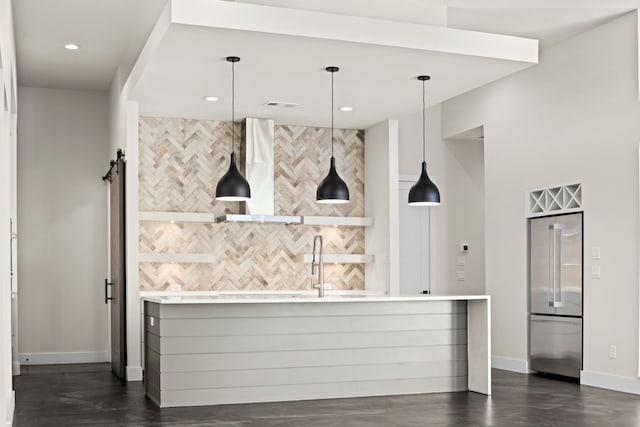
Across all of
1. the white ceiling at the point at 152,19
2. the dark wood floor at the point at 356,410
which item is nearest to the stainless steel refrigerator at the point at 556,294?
the dark wood floor at the point at 356,410

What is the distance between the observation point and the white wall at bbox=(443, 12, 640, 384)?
24.7ft

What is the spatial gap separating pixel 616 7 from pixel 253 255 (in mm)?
4804

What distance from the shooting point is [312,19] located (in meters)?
6.04

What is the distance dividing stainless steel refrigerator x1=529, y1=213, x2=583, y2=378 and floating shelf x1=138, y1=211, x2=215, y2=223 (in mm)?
3733

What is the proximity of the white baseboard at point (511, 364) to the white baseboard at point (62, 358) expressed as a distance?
4.94 meters

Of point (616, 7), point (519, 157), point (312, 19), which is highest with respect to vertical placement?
point (616, 7)

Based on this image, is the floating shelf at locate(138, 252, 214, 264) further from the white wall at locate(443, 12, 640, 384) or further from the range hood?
the white wall at locate(443, 12, 640, 384)

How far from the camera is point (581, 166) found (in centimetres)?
815

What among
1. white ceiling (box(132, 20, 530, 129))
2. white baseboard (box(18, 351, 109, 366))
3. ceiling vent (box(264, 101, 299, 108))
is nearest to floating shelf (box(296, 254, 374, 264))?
white ceiling (box(132, 20, 530, 129))

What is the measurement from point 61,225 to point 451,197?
5.25 metres

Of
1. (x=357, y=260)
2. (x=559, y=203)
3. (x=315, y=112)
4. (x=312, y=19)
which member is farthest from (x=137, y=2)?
(x=559, y=203)

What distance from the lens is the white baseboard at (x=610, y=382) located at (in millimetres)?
7336

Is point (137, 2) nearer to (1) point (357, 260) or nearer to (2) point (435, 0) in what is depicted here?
(2) point (435, 0)

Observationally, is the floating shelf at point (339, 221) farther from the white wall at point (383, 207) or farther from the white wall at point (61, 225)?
the white wall at point (61, 225)
